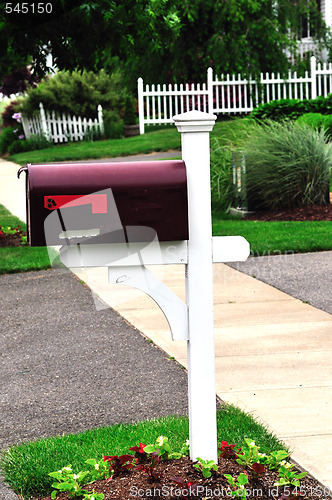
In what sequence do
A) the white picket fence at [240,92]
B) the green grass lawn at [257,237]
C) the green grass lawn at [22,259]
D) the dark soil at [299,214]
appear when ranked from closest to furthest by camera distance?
the green grass lawn at [22,259]
the green grass lawn at [257,237]
the dark soil at [299,214]
the white picket fence at [240,92]

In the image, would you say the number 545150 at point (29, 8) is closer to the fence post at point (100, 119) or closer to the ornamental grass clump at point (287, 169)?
the ornamental grass clump at point (287, 169)

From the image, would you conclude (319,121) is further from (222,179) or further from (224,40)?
(224,40)

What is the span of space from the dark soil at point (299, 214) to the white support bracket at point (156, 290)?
26.5 feet

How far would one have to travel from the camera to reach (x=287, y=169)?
10.7m

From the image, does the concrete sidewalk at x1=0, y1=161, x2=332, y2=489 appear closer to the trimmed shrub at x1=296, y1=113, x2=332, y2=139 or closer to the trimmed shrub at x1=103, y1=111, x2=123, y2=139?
the trimmed shrub at x1=296, y1=113, x2=332, y2=139

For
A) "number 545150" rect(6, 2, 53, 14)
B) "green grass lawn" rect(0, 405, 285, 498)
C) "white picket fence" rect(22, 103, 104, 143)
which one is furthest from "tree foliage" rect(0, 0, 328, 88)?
"green grass lawn" rect(0, 405, 285, 498)

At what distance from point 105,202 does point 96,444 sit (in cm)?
159

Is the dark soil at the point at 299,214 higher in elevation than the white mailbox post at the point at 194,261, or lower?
lower

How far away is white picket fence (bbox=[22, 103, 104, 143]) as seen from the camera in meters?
26.2

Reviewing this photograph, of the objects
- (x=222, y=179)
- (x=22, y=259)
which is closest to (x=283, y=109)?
(x=222, y=179)

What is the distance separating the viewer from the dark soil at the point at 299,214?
418 inches

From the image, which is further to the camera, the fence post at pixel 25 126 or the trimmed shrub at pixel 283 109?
the fence post at pixel 25 126

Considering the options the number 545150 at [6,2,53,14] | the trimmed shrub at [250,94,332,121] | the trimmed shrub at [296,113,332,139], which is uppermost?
the number 545150 at [6,2,53,14]

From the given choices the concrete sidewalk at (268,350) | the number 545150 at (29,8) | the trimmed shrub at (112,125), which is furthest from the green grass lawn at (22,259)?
the trimmed shrub at (112,125)
